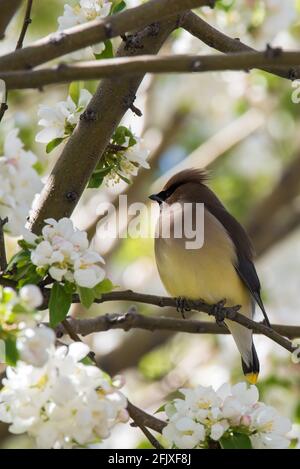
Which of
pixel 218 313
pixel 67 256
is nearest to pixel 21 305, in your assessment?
pixel 67 256

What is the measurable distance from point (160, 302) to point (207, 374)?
3516 mm

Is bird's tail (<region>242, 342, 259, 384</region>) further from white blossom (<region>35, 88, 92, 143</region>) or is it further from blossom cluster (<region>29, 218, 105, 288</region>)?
blossom cluster (<region>29, 218, 105, 288</region>)

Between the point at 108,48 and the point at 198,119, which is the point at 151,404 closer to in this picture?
the point at 198,119

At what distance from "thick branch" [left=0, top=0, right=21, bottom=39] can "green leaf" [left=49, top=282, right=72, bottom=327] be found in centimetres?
79

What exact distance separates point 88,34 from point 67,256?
0.66m

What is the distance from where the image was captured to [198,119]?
26.7 feet

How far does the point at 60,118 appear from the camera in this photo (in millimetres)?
3533

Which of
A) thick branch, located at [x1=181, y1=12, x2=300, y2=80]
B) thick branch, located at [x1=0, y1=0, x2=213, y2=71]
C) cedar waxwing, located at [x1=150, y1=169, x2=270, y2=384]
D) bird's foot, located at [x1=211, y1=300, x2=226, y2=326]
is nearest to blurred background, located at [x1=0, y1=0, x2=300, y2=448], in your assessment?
cedar waxwing, located at [x1=150, y1=169, x2=270, y2=384]

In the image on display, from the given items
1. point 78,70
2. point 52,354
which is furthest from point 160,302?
point 78,70

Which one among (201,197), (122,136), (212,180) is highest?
(212,180)

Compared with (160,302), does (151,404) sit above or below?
above

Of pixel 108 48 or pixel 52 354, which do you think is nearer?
pixel 52 354

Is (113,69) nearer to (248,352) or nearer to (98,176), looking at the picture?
(98,176)
